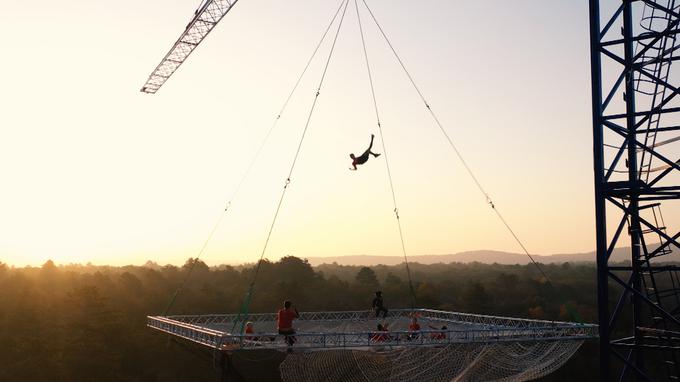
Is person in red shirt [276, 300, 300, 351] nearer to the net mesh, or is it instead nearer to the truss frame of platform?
the truss frame of platform

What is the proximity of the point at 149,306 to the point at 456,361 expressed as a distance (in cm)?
3499

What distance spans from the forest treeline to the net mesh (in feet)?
29.3

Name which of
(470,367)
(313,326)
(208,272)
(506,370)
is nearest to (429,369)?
(470,367)

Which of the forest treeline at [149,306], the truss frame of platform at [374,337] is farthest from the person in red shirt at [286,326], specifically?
the forest treeline at [149,306]

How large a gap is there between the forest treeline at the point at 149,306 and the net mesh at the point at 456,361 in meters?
8.92

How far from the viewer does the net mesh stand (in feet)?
58.9

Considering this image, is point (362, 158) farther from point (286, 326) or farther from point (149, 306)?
point (149, 306)

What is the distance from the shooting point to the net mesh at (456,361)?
58.9ft

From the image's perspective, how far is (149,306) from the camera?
50125mm

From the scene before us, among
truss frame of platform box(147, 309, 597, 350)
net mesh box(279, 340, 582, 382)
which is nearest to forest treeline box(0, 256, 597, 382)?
net mesh box(279, 340, 582, 382)

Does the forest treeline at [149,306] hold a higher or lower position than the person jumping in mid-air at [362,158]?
lower

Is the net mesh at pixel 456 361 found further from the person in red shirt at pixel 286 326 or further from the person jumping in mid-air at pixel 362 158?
the person jumping in mid-air at pixel 362 158

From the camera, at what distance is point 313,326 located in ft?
72.0

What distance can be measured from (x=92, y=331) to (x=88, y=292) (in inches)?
128
